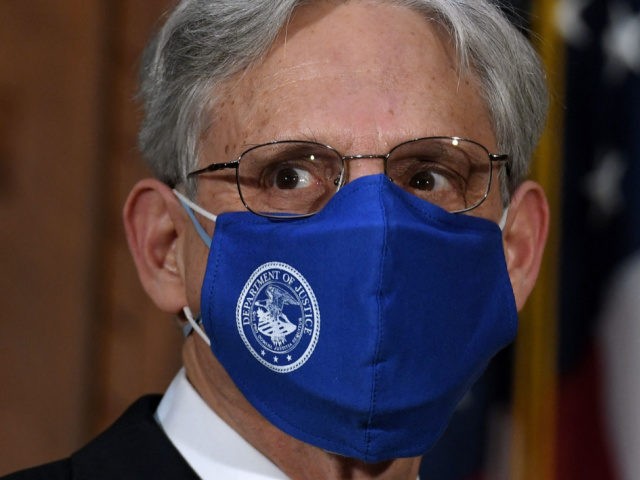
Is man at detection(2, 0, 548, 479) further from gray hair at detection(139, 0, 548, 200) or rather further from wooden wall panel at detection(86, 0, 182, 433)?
wooden wall panel at detection(86, 0, 182, 433)

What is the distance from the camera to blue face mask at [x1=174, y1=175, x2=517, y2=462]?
1.71m

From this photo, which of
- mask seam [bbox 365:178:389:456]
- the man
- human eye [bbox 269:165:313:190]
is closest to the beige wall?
the man

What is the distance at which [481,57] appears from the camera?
2006 mm

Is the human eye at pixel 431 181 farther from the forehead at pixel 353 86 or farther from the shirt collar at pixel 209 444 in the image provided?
the shirt collar at pixel 209 444

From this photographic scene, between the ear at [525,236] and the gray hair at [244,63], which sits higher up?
the gray hair at [244,63]

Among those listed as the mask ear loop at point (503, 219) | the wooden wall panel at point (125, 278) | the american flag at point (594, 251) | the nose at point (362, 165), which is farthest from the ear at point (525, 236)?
the wooden wall panel at point (125, 278)

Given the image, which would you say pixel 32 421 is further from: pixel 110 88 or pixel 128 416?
pixel 128 416

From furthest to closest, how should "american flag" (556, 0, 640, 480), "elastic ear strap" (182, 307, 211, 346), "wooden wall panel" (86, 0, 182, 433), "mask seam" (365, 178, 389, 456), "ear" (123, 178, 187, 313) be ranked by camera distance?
"wooden wall panel" (86, 0, 182, 433) → "american flag" (556, 0, 640, 480) → "ear" (123, 178, 187, 313) → "elastic ear strap" (182, 307, 211, 346) → "mask seam" (365, 178, 389, 456)

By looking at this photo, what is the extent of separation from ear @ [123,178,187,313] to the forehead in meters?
0.17

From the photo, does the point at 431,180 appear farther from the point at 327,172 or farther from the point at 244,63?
the point at 244,63

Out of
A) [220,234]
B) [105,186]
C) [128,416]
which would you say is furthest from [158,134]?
[105,186]

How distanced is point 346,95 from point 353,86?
2 centimetres

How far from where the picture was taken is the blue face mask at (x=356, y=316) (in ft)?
5.60

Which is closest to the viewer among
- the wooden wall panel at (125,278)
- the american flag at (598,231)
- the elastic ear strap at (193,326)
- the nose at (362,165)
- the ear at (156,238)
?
the nose at (362,165)
